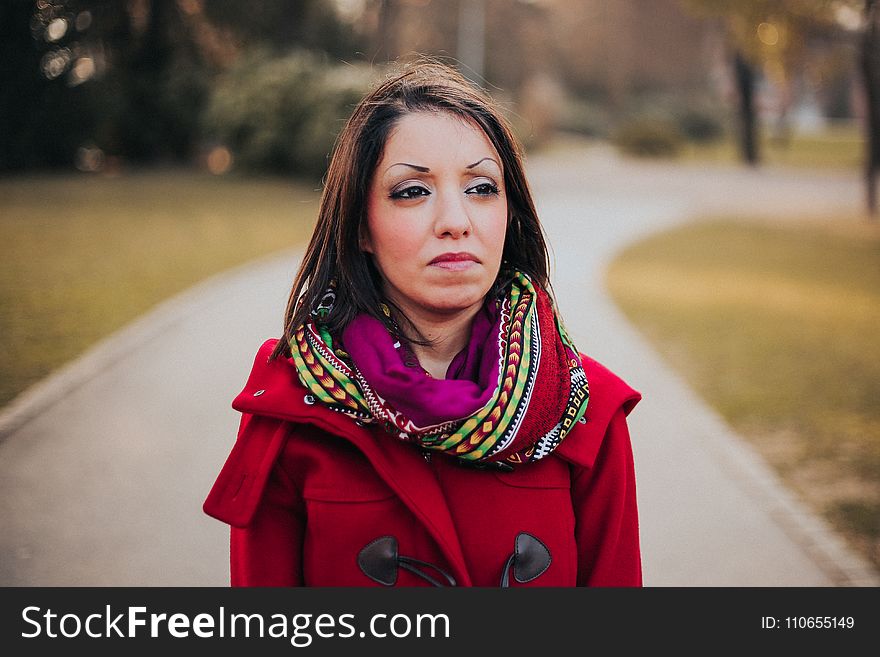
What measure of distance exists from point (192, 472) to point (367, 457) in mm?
3256

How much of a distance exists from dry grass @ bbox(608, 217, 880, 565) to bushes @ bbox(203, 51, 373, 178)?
10.6m

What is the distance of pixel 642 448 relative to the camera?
5.25 m

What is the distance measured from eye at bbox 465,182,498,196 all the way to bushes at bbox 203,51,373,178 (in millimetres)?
20259

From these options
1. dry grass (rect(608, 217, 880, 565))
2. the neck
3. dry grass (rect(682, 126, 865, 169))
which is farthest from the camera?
dry grass (rect(682, 126, 865, 169))

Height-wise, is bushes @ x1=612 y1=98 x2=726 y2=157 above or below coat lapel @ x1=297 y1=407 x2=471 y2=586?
above

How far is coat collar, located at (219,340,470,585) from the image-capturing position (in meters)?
1.67

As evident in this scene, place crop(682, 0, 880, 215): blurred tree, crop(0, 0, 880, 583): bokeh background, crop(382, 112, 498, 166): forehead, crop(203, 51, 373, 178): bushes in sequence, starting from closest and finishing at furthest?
crop(382, 112, 498, 166): forehead → crop(0, 0, 880, 583): bokeh background → crop(682, 0, 880, 215): blurred tree → crop(203, 51, 373, 178): bushes


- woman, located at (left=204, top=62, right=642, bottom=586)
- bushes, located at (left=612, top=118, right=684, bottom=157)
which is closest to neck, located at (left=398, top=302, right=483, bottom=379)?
woman, located at (left=204, top=62, right=642, bottom=586)

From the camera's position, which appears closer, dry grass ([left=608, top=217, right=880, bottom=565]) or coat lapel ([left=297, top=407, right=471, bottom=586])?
coat lapel ([left=297, top=407, right=471, bottom=586])

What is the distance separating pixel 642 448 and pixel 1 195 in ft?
55.0

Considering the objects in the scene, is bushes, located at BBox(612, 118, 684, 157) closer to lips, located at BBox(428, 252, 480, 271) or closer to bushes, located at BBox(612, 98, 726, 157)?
bushes, located at BBox(612, 98, 726, 157)

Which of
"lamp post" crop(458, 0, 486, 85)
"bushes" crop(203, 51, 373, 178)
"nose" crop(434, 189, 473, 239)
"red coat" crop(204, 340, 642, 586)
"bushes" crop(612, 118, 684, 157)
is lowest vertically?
"red coat" crop(204, 340, 642, 586)

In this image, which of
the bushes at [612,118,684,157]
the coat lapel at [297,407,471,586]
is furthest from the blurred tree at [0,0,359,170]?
the coat lapel at [297,407,471,586]

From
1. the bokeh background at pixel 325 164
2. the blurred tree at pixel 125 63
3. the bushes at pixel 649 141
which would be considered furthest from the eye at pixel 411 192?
the bushes at pixel 649 141
